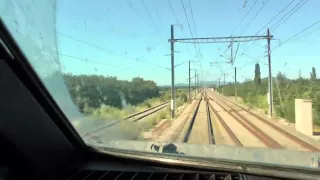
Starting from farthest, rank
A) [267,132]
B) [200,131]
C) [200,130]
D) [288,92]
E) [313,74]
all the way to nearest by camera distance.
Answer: [200,130] → [200,131] → [267,132] → [288,92] → [313,74]

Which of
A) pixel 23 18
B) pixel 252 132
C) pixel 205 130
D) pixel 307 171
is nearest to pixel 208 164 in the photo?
pixel 307 171

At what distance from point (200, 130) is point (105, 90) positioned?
205cm

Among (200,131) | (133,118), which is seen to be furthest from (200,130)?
(133,118)

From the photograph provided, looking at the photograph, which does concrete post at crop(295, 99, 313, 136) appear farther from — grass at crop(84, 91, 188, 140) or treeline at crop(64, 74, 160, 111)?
treeline at crop(64, 74, 160, 111)

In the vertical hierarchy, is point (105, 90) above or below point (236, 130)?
above

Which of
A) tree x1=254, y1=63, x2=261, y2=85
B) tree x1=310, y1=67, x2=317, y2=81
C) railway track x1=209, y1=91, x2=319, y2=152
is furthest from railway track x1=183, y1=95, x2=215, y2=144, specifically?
tree x1=310, y1=67, x2=317, y2=81

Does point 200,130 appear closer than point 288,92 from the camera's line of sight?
No

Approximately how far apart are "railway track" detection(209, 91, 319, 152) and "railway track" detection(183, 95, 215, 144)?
36 centimetres

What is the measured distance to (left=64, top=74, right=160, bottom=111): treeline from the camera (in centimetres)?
337

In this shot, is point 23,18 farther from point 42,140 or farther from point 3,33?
point 42,140

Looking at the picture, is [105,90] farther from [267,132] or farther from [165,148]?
[267,132]

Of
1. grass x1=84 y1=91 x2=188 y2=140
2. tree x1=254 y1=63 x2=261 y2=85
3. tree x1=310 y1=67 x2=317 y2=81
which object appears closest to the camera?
tree x1=310 y1=67 x2=317 y2=81

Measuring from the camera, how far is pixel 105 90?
3896mm

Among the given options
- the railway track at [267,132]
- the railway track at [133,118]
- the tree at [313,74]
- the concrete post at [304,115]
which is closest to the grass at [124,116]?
the railway track at [133,118]
